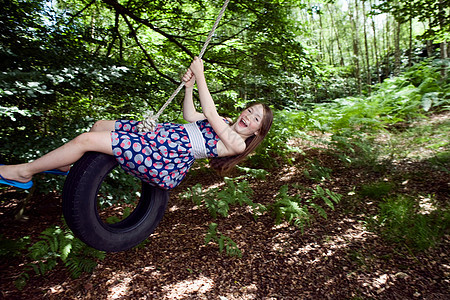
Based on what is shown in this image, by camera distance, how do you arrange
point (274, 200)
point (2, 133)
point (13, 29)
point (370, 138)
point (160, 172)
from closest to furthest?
point (160, 172), point (13, 29), point (2, 133), point (274, 200), point (370, 138)

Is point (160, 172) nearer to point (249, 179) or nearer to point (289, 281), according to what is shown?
point (289, 281)

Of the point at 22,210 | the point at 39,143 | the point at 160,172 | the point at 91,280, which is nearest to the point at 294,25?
the point at 160,172

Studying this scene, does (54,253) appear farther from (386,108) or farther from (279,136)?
(386,108)

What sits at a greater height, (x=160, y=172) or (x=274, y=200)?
(x=160, y=172)

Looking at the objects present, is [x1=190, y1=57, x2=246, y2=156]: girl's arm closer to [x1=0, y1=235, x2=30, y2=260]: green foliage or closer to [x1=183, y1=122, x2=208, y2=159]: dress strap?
[x1=183, y1=122, x2=208, y2=159]: dress strap

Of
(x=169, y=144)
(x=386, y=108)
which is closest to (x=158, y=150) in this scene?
(x=169, y=144)

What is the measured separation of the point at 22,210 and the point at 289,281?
3788mm

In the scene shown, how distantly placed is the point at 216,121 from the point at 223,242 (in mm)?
1970

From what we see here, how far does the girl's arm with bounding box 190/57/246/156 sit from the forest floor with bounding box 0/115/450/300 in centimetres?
169

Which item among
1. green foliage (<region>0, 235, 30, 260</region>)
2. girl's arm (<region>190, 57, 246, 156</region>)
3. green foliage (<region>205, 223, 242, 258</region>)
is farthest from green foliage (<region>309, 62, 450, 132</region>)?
green foliage (<region>0, 235, 30, 260</region>)

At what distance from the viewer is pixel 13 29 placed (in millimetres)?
2537

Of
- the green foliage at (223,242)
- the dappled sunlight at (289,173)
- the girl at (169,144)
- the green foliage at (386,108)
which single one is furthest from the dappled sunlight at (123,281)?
the green foliage at (386,108)

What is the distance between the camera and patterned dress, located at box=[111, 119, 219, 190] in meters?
1.55

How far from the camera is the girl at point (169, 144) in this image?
1.50 metres
